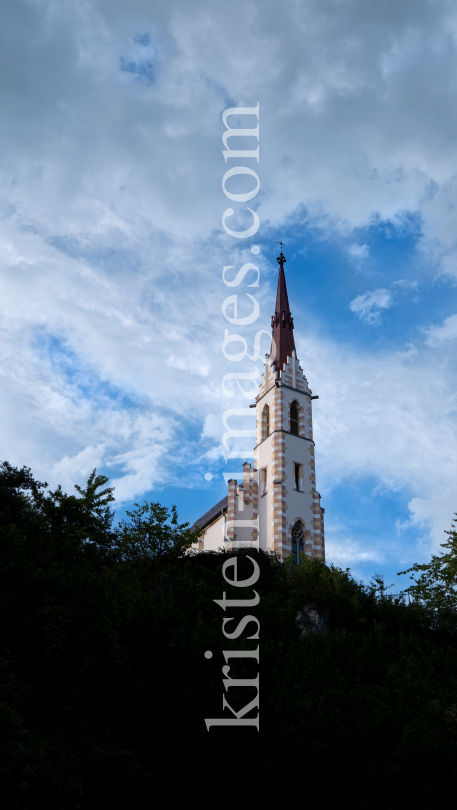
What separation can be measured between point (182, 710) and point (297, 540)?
22849 mm

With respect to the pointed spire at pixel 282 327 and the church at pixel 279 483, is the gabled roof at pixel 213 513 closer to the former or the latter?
the church at pixel 279 483

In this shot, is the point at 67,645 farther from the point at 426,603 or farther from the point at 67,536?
the point at 426,603

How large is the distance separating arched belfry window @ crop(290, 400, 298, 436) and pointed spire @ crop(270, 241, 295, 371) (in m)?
2.86

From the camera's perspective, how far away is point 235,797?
1272 cm

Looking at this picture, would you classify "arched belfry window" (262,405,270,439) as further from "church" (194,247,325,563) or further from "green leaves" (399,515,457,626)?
"green leaves" (399,515,457,626)

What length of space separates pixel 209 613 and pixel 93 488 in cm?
917

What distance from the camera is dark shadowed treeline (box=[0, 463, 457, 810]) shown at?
12.0 metres

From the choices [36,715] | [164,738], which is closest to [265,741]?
[164,738]

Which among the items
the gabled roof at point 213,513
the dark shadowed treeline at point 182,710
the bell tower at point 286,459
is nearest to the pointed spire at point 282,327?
the bell tower at point 286,459

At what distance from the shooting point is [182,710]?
14.2 metres

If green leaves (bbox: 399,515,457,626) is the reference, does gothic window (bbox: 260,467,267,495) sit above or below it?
above

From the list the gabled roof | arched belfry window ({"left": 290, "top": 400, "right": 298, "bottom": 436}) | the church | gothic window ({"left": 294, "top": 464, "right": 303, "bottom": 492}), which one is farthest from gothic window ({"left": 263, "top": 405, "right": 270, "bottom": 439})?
the gabled roof

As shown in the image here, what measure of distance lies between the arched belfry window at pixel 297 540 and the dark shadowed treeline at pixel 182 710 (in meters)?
16.0

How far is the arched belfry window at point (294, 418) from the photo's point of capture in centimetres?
4059
